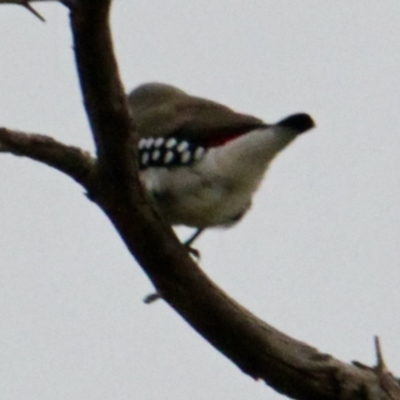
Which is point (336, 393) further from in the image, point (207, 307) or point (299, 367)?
point (207, 307)

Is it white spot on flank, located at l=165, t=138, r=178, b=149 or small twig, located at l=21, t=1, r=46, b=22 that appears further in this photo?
white spot on flank, located at l=165, t=138, r=178, b=149

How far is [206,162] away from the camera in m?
6.55

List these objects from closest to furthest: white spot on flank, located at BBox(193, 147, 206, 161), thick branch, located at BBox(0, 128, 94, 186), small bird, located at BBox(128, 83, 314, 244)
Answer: thick branch, located at BBox(0, 128, 94, 186) < small bird, located at BBox(128, 83, 314, 244) < white spot on flank, located at BBox(193, 147, 206, 161)

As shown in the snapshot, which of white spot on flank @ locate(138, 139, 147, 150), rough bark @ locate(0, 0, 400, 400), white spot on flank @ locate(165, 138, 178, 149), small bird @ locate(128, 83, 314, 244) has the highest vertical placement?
white spot on flank @ locate(138, 139, 147, 150)

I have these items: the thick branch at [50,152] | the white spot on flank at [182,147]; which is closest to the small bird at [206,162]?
the white spot on flank at [182,147]

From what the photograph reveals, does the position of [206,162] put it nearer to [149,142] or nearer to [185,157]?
[185,157]

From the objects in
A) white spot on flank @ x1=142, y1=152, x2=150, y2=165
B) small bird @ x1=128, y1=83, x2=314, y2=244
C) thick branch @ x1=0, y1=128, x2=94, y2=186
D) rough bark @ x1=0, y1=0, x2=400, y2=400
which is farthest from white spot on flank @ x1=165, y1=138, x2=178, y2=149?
thick branch @ x1=0, y1=128, x2=94, y2=186

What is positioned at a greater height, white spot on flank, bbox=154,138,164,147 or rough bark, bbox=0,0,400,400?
white spot on flank, bbox=154,138,164,147

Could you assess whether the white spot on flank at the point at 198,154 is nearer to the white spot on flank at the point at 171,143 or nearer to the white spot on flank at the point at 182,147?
the white spot on flank at the point at 182,147

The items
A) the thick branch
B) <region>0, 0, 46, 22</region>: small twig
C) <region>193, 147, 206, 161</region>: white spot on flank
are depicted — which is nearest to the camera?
<region>0, 0, 46, 22</region>: small twig

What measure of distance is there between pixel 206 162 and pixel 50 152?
1.69 metres

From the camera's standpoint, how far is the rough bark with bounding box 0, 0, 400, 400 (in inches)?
189

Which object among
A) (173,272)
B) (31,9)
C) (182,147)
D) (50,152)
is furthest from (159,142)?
(31,9)

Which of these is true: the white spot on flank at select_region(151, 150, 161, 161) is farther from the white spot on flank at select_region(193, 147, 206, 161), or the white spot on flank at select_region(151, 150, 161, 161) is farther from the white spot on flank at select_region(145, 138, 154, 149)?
the white spot on flank at select_region(193, 147, 206, 161)
